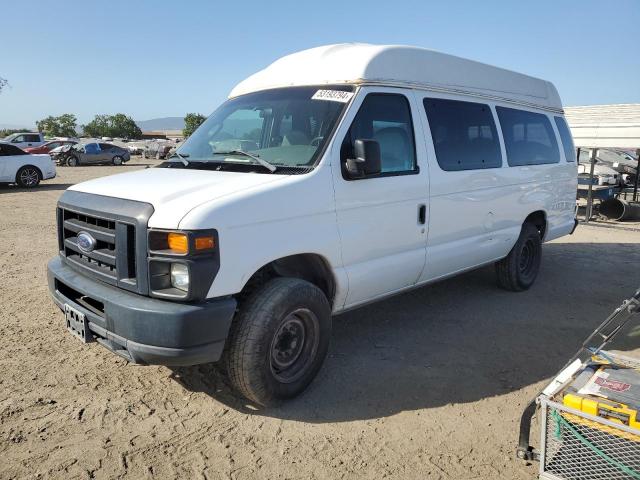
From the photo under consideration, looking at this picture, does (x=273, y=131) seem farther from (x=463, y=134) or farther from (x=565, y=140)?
(x=565, y=140)

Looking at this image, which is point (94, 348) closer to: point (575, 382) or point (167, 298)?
point (167, 298)

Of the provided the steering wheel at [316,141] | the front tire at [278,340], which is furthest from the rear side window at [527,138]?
the front tire at [278,340]

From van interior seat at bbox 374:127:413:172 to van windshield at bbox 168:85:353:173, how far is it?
0.46 m

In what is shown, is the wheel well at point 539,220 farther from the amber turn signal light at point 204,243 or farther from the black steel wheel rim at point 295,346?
the amber turn signal light at point 204,243

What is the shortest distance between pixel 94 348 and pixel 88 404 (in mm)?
934

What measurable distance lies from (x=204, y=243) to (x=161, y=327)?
535 millimetres

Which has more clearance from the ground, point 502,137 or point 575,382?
point 502,137

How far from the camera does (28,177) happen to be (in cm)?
1705

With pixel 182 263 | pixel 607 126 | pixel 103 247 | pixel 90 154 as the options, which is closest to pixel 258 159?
pixel 182 263

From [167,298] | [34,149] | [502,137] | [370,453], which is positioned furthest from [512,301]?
[34,149]

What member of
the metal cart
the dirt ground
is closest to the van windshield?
the dirt ground

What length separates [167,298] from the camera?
3016 mm

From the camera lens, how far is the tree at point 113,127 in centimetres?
9156

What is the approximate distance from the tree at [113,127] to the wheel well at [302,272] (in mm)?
95867
